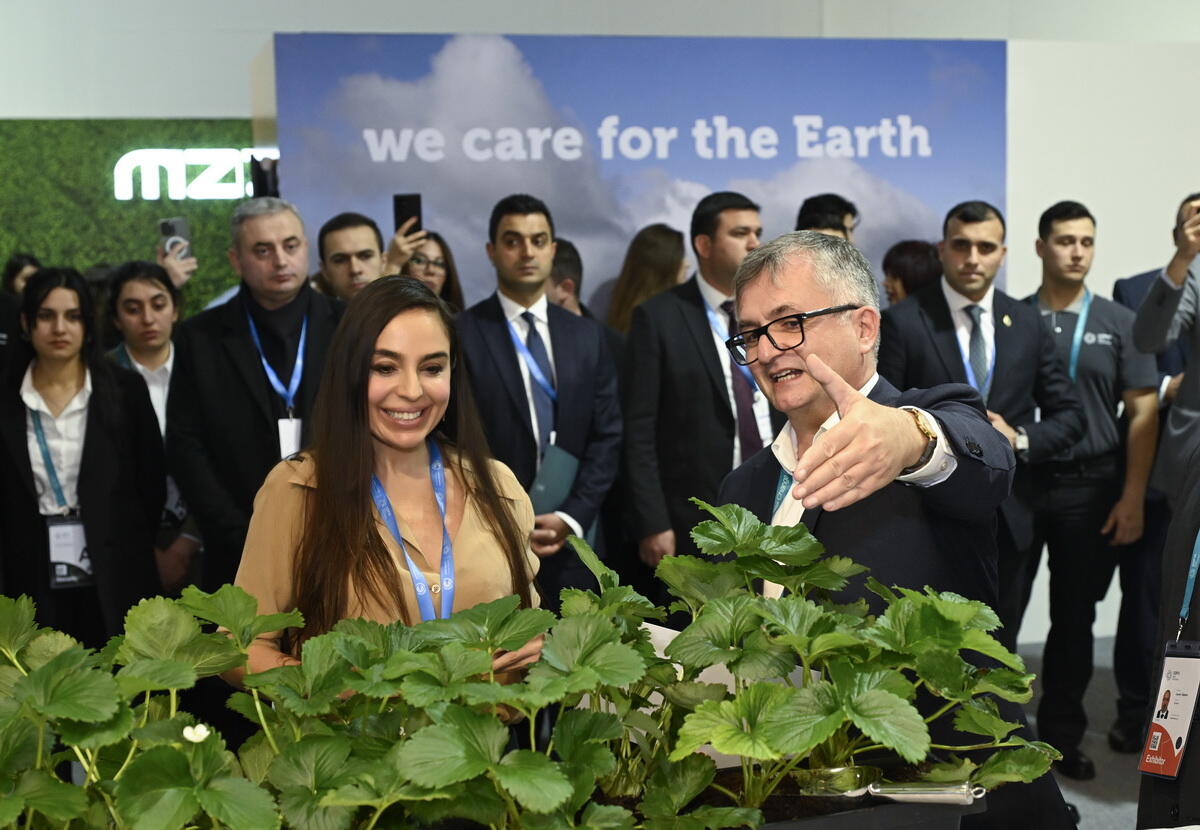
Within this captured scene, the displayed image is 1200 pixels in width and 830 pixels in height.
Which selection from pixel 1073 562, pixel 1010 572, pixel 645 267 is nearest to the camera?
pixel 1010 572

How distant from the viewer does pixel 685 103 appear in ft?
17.3

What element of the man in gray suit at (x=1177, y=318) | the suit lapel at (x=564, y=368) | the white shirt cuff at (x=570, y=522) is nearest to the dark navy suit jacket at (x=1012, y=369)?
the man in gray suit at (x=1177, y=318)

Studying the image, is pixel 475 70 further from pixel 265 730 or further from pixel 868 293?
pixel 265 730

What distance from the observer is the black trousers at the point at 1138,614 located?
494 cm

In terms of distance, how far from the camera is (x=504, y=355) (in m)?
4.45

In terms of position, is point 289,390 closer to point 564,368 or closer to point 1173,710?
point 564,368

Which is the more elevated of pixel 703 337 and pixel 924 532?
pixel 703 337

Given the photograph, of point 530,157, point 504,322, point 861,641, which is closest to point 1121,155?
point 530,157

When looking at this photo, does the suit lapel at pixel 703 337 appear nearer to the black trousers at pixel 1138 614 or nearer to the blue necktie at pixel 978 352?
the blue necktie at pixel 978 352

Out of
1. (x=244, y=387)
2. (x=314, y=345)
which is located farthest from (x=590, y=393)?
(x=244, y=387)

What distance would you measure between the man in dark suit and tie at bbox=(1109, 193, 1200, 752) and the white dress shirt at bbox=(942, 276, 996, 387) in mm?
698

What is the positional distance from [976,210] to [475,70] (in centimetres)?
192

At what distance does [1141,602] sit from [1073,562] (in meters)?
0.40

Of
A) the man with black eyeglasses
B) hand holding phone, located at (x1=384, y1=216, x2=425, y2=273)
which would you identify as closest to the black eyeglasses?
the man with black eyeglasses
